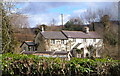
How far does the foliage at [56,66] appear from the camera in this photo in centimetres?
515

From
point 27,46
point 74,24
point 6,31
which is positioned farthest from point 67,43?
point 6,31

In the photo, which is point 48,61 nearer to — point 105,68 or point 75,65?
point 75,65

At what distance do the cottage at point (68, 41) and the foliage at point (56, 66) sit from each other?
605 inches

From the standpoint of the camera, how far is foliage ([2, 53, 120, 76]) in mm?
5152

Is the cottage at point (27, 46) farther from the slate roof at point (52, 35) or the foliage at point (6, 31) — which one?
the foliage at point (6, 31)

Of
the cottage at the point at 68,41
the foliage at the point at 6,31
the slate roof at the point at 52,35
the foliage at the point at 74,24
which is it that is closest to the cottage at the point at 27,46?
the cottage at the point at 68,41

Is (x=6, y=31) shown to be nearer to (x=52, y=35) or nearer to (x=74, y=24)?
(x=52, y=35)

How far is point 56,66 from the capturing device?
5.30 m

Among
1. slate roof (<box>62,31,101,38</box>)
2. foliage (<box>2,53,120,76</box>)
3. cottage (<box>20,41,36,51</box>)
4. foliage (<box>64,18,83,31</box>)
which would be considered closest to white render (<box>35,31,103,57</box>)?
slate roof (<box>62,31,101,38</box>)

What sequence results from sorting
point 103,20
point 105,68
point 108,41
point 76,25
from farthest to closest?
1. point 76,25
2. point 103,20
3. point 108,41
4. point 105,68

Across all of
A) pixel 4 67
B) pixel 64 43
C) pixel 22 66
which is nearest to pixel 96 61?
pixel 22 66

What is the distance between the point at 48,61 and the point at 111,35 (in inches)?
648

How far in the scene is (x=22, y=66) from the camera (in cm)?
545

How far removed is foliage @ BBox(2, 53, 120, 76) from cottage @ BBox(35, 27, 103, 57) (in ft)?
50.4
